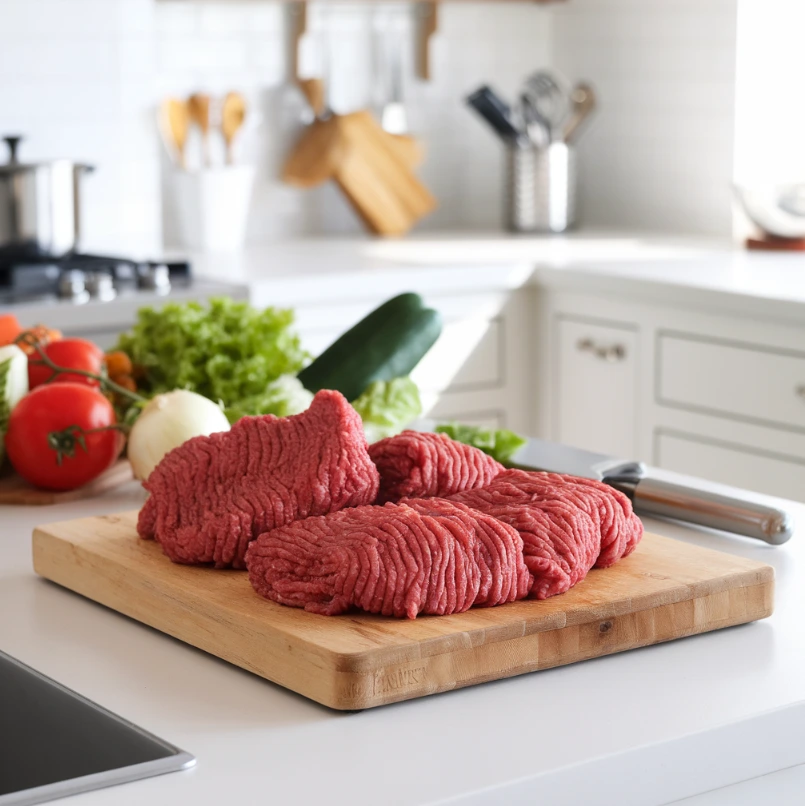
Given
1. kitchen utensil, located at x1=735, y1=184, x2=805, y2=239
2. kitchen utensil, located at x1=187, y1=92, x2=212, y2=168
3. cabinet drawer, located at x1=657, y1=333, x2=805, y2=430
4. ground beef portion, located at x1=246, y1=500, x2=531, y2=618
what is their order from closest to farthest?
1. ground beef portion, located at x1=246, y1=500, x2=531, y2=618
2. cabinet drawer, located at x1=657, y1=333, x2=805, y2=430
3. kitchen utensil, located at x1=735, y1=184, x2=805, y2=239
4. kitchen utensil, located at x1=187, y1=92, x2=212, y2=168

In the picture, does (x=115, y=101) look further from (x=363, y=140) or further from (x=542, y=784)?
(x=542, y=784)

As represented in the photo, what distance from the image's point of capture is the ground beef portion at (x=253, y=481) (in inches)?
38.1

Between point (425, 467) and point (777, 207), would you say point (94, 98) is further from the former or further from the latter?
point (425, 467)

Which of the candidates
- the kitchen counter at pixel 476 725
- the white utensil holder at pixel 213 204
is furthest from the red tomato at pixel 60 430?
the white utensil holder at pixel 213 204

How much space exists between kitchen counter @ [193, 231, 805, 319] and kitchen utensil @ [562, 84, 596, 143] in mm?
325

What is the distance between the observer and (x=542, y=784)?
0.73 metres

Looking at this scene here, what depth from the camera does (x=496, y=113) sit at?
140 inches

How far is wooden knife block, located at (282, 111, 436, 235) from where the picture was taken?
354cm

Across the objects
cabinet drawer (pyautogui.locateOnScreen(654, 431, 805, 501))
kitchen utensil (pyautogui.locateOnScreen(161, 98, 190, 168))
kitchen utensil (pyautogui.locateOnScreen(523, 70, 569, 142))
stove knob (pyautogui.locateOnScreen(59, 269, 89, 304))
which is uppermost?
kitchen utensil (pyautogui.locateOnScreen(523, 70, 569, 142))

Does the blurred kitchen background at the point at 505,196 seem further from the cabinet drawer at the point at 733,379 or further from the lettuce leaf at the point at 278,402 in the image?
the lettuce leaf at the point at 278,402

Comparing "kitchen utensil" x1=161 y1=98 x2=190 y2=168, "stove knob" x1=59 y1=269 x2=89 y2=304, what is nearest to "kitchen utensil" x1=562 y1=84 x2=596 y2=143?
"kitchen utensil" x1=161 y1=98 x2=190 y2=168

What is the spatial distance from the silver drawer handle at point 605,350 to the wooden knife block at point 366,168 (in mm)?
896

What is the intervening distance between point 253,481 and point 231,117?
8.27 ft

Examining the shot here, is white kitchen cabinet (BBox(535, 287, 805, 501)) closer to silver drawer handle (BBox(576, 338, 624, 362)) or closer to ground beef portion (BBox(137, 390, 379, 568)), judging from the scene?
silver drawer handle (BBox(576, 338, 624, 362))
